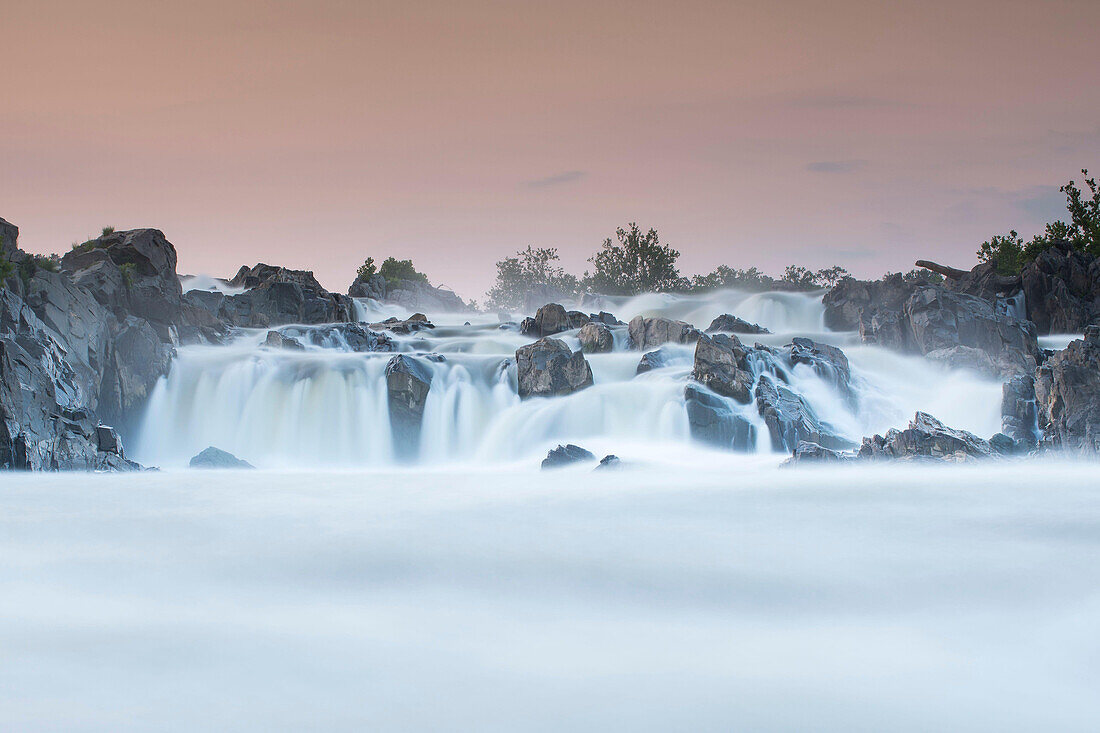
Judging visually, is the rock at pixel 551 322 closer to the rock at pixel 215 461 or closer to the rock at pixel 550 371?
the rock at pixel 550 371

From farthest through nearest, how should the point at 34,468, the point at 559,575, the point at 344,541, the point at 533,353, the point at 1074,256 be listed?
the point at 1074,256, the point at 533,353, the point at 34,468, the point at 344,541, the point at 559,575

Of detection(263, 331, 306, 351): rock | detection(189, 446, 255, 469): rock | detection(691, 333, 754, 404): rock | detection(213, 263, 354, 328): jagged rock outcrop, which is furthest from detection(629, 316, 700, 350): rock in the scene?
detection(213, 263, 354, 328): jagged rock outcrop

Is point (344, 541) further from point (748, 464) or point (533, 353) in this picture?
point (533, 353)

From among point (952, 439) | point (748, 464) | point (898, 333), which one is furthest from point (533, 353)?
point (898, 333)

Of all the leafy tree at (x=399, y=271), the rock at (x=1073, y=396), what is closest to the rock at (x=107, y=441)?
the rock at (x=1073, y=396)

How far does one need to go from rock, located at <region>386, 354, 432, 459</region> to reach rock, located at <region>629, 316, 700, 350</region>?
8.07 m

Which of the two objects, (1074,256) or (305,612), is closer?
(305,612)

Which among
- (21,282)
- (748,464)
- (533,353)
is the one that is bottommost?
(748,464)

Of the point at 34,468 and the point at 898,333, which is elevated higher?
the point at 898,333

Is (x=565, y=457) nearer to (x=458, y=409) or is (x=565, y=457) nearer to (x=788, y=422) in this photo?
(x=788, y=422)

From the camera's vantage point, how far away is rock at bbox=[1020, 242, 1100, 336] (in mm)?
31891

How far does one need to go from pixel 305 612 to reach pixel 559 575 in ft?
6.37

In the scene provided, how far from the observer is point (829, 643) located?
475cm

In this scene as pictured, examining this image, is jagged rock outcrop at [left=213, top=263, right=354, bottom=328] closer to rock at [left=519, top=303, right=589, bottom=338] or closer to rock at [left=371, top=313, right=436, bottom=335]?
rock at [left=371, top=313, right=436, bottom=335]
